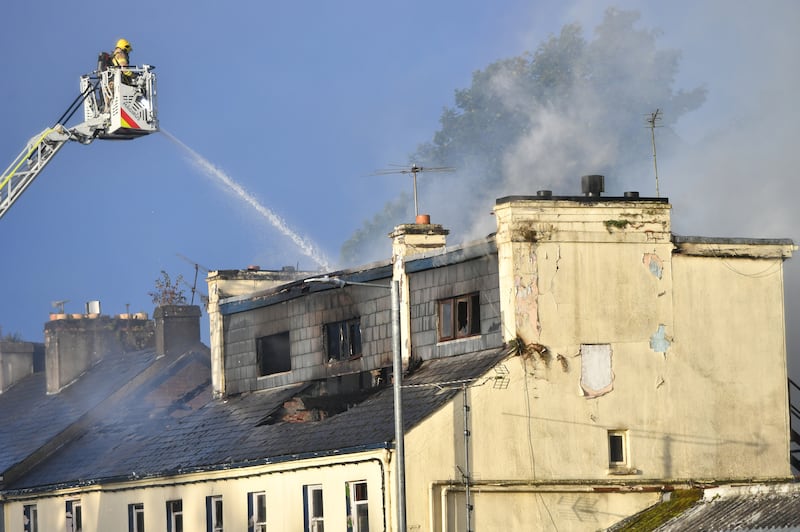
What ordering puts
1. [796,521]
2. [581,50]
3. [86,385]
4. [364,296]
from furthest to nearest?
[581,50] → [86,385] → [364,296] → [796,521]

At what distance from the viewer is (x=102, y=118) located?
3781 centimetres

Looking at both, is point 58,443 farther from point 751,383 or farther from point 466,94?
point 466,94

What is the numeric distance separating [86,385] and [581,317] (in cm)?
2381

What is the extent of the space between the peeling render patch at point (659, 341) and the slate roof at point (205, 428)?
3.40 metres

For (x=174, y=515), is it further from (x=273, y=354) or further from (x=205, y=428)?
(x=273, y=354)

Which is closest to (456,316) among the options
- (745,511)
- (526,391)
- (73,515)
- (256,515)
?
(526,391)

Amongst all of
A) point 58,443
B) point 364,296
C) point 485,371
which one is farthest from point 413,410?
point 58,443

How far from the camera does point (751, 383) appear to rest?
3838 cm

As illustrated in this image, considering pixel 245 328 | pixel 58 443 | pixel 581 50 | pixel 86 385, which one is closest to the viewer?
pixel 245 328

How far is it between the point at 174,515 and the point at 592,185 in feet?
45.7

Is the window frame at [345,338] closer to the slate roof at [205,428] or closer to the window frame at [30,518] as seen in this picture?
the slate roof at [205,428]

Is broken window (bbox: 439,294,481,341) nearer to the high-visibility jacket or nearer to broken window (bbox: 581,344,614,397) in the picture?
broken window (bbox: 581,344,614,397)

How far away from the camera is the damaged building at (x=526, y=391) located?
118ft

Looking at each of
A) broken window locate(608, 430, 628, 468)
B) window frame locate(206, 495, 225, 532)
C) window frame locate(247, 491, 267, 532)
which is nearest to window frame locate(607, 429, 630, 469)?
broken window locate(608, 430, 628, 468)
